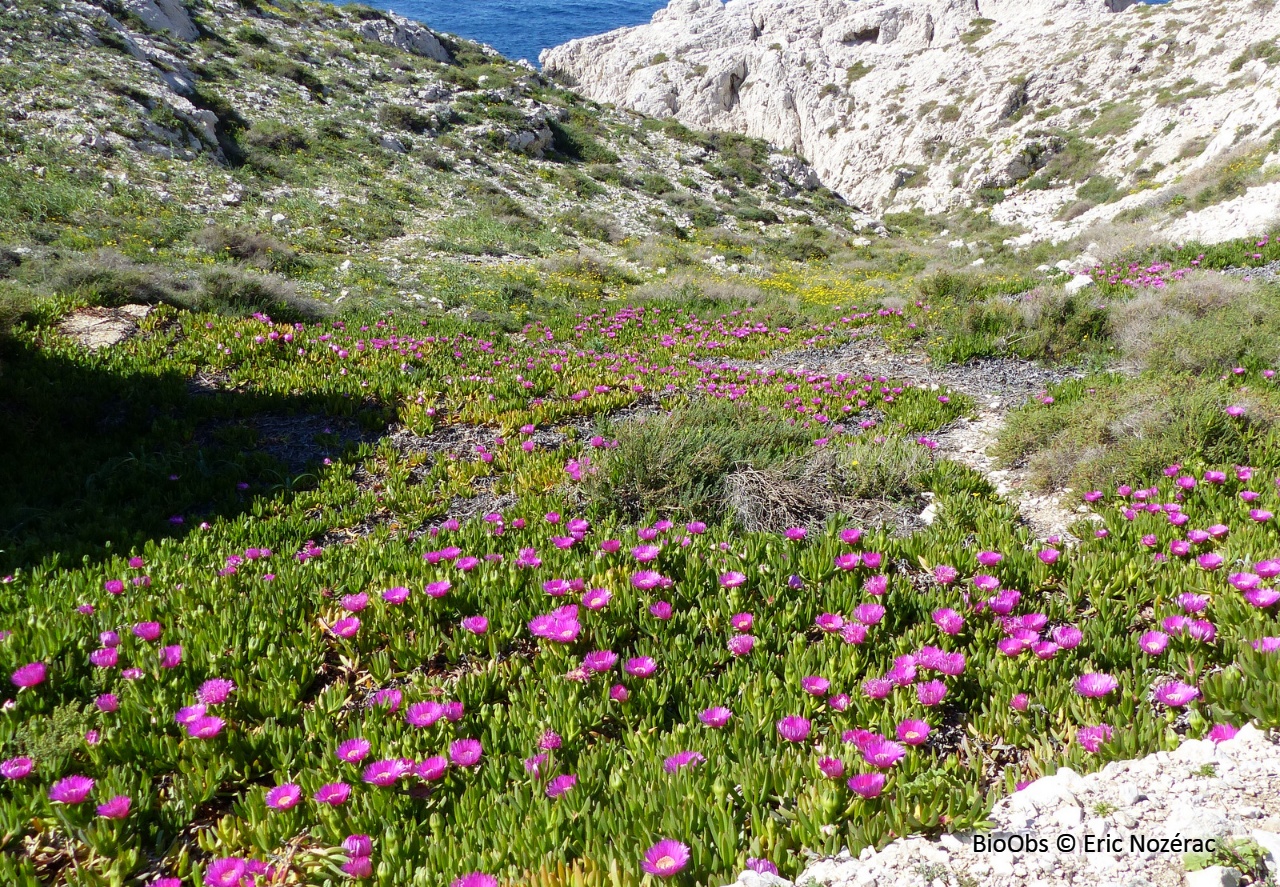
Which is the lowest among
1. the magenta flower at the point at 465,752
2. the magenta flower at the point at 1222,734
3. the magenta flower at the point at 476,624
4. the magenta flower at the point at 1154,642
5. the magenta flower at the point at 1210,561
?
the magenta flower at the point at 476,624

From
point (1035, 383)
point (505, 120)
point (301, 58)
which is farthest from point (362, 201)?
point (1035, 383)

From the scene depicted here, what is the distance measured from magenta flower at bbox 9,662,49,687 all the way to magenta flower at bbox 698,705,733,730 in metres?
2.39

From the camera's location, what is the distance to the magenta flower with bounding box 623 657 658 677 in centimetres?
245

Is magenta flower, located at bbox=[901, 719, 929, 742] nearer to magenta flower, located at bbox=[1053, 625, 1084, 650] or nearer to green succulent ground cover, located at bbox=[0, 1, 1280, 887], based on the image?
green succulent ground cover, located at bbox=[0, 1, 1280, 887]

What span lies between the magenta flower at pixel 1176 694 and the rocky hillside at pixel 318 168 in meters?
10.5

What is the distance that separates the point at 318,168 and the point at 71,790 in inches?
990

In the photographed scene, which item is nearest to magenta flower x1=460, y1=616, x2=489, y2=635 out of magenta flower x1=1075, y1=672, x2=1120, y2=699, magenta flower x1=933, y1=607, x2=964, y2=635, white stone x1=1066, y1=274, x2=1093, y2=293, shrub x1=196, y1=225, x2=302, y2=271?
magenta flower x1=933, y1=607, x2=964, y2=635

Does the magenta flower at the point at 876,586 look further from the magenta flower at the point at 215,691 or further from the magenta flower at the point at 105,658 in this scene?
the magenta flower at the point at 105,658

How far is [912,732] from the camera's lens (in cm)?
204

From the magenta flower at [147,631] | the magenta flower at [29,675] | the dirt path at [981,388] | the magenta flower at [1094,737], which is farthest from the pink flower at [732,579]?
the magenta flower at [29,675]

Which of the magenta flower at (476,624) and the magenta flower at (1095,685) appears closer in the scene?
the magenta flower at (1095,685)

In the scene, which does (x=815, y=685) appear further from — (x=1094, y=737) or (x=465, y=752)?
(x=465, y=752)

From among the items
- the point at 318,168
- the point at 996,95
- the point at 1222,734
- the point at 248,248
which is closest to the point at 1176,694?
the point at 1222,734

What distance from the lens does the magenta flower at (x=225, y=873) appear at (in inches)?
65.8
